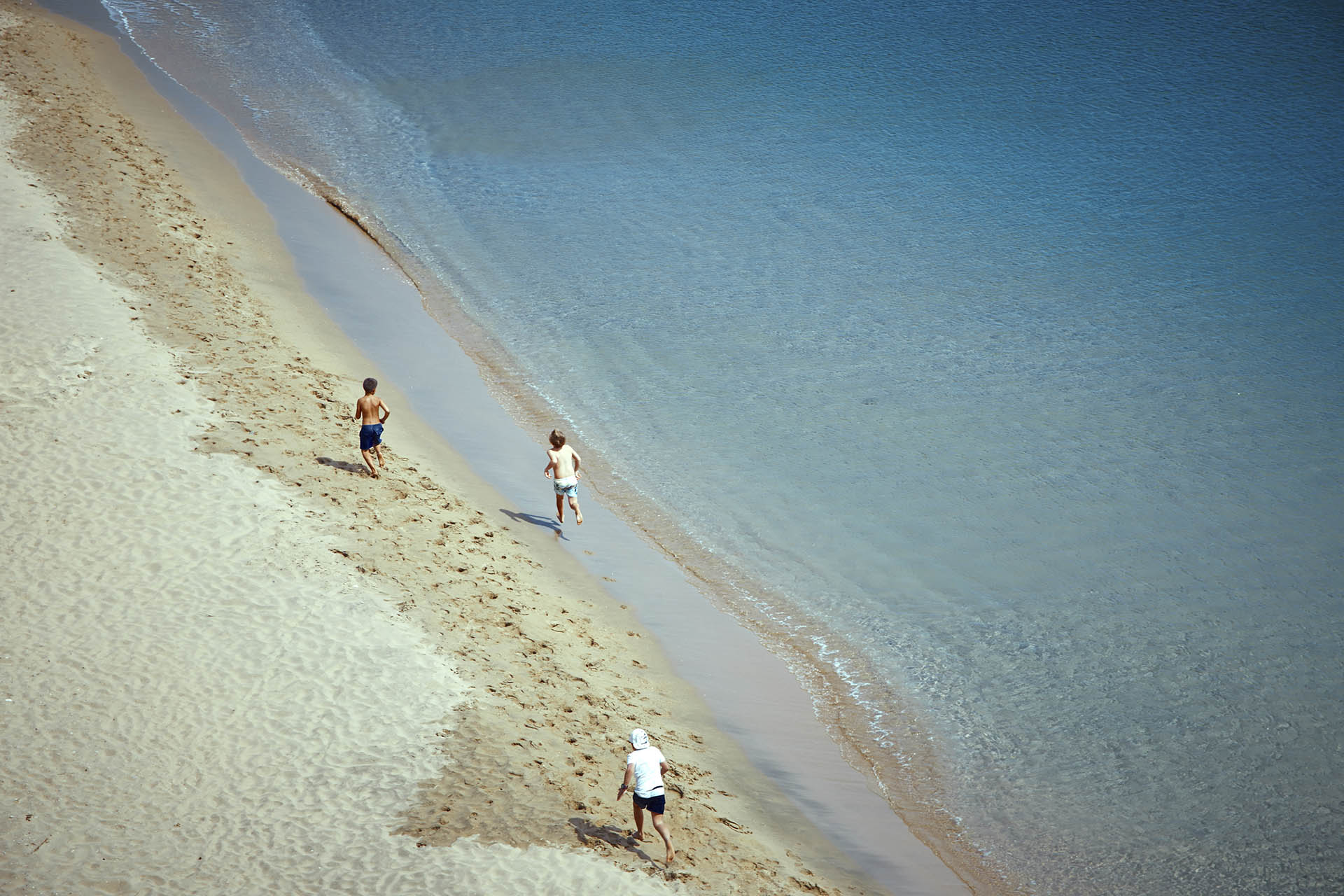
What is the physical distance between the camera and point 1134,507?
15.1m

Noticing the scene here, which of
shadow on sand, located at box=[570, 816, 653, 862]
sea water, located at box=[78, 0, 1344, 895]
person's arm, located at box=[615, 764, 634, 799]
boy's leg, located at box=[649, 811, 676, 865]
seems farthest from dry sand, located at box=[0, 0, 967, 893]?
sea water, located at box=[78, 0, 1344, 895]

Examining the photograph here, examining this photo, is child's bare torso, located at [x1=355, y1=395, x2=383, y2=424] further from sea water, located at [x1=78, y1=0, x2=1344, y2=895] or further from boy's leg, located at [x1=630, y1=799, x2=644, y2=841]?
boy's leg, located at [x1=630, y1=799, x2=644, y2=841]

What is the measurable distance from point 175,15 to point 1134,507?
30836mm

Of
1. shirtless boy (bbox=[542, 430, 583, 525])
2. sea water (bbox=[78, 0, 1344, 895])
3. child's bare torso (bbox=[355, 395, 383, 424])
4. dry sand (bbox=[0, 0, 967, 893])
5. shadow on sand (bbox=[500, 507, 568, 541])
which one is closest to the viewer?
dry sand (bbox=[0, 0, 967, 893])

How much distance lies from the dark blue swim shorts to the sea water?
368 cm

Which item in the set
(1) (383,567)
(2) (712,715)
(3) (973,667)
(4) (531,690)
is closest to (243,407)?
(1) (383,567)

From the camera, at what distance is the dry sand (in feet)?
27.1

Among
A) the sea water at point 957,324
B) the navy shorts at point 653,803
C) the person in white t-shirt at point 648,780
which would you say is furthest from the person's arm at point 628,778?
the sea water at point 957,324

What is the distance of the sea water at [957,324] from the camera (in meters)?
11.4

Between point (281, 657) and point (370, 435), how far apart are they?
353 centimetres

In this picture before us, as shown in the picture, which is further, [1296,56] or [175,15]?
[175,15]

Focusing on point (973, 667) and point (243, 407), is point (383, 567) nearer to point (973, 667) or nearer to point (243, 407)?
point (243, 407)

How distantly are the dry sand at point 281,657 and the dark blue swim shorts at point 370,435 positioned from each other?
49 centimetres

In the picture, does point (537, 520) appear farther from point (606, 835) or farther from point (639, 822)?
point (639, 822)
